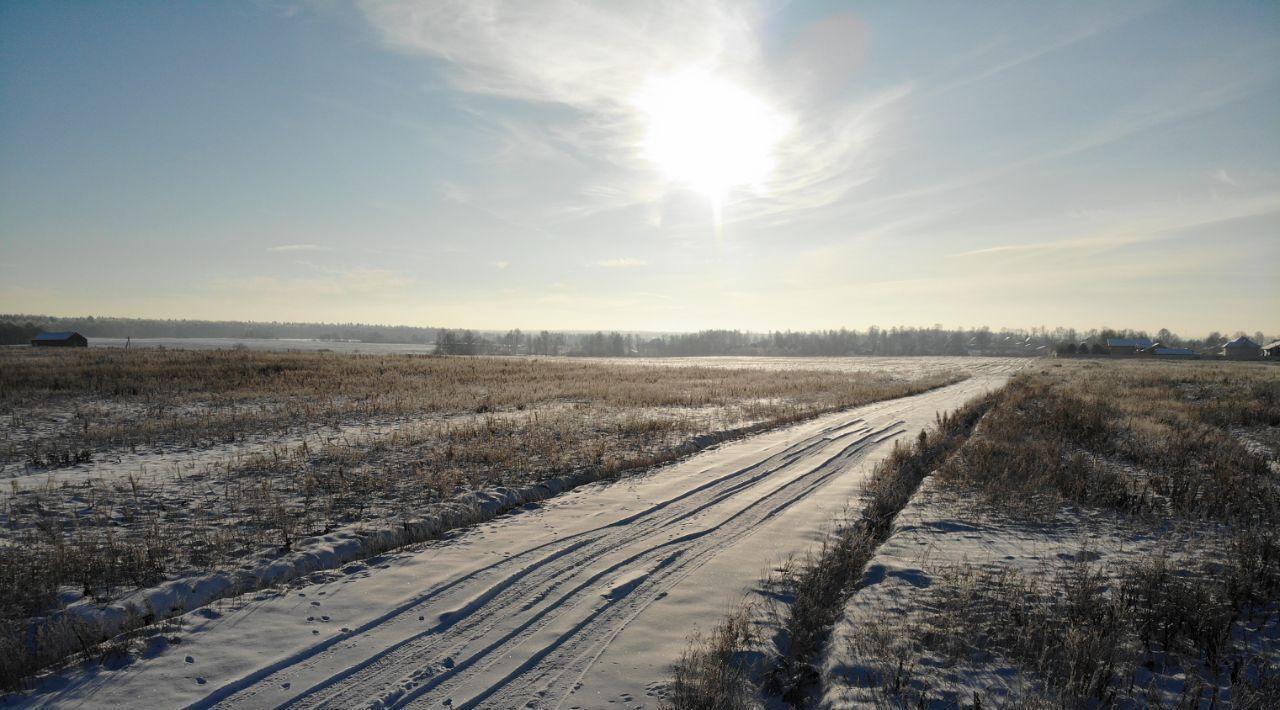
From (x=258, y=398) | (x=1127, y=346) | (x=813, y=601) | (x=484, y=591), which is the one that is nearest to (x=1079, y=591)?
(x=813, y=601)

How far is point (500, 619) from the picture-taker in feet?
17.5

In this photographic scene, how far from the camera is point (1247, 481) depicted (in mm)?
9711

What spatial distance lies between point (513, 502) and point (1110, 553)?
376 inches

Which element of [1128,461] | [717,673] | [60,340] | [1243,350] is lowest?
[717,673]

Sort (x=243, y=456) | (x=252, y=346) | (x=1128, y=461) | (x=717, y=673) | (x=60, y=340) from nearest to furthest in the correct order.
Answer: (x=717, y=673)
(x=243, y=456)
(x=1128, y=461)
(x=60, y=340)
(x=252, y=346)

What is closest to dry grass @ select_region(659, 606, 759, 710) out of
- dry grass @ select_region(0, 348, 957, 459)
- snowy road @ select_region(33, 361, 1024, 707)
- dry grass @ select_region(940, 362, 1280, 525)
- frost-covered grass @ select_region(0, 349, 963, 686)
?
snowy road @ select_region(33, 361, 1024, 707)

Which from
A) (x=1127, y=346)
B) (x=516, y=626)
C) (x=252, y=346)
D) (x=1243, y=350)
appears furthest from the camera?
(x=252, y=346)

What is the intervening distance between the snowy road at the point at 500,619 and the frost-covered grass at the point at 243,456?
4.52ft

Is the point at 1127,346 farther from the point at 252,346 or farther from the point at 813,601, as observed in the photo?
the point at 252,346

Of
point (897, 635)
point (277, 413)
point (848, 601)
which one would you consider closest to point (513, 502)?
point (848, 601)

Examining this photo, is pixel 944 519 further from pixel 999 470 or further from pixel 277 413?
pixel 277 413

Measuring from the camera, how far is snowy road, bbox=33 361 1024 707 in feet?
13.9

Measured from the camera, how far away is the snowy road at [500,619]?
13.9 feet

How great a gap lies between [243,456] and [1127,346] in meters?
138
